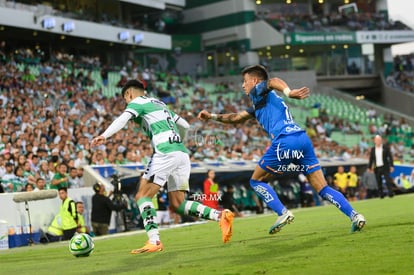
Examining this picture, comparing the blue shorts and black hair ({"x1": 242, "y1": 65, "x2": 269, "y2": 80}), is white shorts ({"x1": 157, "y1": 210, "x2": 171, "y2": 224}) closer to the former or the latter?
the blue shorts

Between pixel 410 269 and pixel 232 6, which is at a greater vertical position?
pixel 232 6

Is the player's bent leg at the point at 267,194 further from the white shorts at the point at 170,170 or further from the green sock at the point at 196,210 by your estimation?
the white shorts at the point at 170,170

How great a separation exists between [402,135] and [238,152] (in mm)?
17973

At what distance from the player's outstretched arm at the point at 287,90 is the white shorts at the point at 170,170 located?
1532 millimetres

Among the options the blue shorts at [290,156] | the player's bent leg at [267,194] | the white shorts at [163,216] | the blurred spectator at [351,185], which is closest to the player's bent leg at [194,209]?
the player's bent leg at [267,194]

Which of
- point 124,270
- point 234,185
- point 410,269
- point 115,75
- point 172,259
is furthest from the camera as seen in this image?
point 115,75

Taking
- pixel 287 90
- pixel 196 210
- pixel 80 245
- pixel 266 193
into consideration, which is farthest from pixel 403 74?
pixel 287 90

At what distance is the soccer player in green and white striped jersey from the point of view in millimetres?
11195

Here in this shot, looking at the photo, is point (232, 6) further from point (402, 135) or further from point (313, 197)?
point (313, 197)

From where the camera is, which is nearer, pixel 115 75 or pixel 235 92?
pixel 115 75

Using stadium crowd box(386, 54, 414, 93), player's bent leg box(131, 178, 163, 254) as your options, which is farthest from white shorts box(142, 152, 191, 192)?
stadium crowd box(386, 54, 414, 93)

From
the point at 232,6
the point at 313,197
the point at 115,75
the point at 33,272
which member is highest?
the point at 232,6

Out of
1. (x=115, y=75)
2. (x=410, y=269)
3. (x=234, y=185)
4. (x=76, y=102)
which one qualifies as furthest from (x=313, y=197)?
(x=410, y=269)

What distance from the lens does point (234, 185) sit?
31.2 m
